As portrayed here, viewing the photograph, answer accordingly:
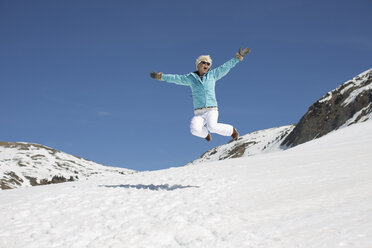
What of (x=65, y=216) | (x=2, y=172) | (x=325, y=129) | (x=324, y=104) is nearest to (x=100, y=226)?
(x=65, y=216)

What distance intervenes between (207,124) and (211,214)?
336 cm

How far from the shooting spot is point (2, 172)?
66.1 meters

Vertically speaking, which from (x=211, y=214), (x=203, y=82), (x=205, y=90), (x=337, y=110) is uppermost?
(x=337, y=110)

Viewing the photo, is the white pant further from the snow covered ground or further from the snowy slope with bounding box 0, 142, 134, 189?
the snowy slope with bounding box 0, 142, 134, 189

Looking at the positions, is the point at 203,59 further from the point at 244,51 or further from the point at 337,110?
the point at 337,110

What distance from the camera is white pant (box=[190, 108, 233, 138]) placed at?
338 inches

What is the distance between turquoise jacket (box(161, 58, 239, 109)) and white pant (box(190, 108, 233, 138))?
18 centimetres

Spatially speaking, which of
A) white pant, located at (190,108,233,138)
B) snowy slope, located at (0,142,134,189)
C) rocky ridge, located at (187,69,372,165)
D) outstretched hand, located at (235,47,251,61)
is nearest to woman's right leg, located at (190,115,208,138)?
white pant, located at (190,108,233,138)

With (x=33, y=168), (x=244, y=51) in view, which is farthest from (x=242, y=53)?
(x=33, y=168)

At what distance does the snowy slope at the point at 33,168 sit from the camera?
6612 cm

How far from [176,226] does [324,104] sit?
52210 mm

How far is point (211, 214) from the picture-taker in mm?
5625

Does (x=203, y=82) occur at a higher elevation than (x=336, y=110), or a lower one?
lower

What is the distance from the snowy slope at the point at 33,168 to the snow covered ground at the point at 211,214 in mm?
56855
